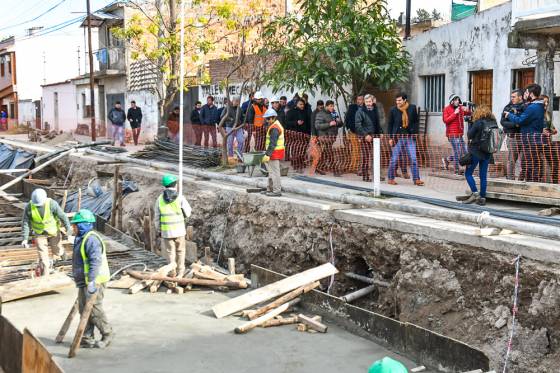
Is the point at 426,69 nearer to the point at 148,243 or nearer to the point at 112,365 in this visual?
the point at 148,243

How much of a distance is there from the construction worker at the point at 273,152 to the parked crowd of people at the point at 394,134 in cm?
32

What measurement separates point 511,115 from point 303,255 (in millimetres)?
4289

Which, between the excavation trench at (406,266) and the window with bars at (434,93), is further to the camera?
the window with bars at (434,93)

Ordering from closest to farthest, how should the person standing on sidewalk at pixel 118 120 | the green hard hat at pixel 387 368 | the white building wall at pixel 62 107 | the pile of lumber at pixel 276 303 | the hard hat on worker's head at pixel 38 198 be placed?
the green hard hat at pixel 387 368 → the pile of lumber at pixel 276 303 → the hard hat on worker's head at pixel 38 198 → the person standing on sidewalk at pixel 118 120 → the white building wall at pixel 62 107

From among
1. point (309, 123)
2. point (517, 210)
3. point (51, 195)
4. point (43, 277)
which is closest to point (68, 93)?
point (51, 195)

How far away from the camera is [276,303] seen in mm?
10570

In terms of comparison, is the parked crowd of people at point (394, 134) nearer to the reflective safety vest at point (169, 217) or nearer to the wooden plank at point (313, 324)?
the reflective safety vest at point (169, 217)

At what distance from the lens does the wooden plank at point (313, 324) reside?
32.2 feet

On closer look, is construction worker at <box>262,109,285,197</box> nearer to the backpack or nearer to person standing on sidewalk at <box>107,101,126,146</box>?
the backpack

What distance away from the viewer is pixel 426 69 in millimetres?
18719

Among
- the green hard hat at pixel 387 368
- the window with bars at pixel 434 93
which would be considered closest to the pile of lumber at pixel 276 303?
the green hard hat at pixel 387 368

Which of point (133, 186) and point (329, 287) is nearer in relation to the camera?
point (329, 287)

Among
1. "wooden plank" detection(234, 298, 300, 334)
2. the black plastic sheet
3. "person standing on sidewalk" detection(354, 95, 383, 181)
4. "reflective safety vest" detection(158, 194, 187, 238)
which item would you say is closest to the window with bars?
"person standing on sidewalk" detection(354, 95, 383, 181)

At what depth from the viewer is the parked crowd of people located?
476 inches
